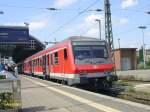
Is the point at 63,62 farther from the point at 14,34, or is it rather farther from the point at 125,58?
the point at 14,34

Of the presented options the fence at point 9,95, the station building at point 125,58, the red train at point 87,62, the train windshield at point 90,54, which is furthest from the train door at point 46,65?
the station building at point 125,58

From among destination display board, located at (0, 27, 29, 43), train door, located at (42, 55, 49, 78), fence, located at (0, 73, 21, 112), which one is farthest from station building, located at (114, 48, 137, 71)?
fence, located at (0, 73, 21, 112)

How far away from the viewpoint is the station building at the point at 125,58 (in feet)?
172

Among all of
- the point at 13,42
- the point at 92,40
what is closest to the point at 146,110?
the point at 92,40

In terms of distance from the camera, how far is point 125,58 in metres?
52.9

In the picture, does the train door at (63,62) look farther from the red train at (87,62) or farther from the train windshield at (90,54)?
the train windshield at (90,54)

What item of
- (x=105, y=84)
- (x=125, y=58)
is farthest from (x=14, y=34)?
(x=105, y=84)

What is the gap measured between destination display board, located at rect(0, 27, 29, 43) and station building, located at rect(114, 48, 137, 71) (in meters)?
13.6

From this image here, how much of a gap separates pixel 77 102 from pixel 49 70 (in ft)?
52.9

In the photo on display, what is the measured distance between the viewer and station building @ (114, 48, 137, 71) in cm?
5234

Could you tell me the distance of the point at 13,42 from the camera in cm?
5769

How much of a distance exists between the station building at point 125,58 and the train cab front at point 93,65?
30.1 metres

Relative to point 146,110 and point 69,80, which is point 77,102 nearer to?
point 146,110

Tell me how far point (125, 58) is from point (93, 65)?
31.8m
